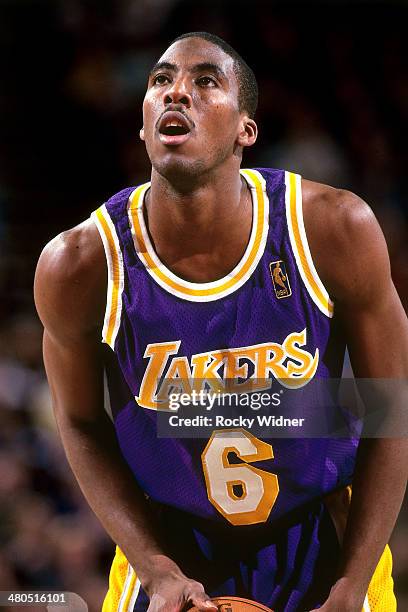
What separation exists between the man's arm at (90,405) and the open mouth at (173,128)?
0.27 meters

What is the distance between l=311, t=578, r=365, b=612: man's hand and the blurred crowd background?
1453 millimetres

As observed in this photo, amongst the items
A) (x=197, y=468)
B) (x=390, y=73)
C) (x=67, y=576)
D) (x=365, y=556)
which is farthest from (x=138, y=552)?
(x=390, y=73)

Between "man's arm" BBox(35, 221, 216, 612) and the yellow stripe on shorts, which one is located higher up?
"man's arm" BBox(35, 221, 216, 612)

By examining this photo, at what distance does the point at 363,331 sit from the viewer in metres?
2.00

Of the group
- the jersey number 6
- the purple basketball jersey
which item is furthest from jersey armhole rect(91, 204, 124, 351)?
the jersey number 6

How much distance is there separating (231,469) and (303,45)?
195cm

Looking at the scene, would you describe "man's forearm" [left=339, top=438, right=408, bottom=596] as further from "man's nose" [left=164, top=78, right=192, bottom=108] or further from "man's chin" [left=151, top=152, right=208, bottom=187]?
"man's nose" [left=164, top=78, right=192, bottom=108]

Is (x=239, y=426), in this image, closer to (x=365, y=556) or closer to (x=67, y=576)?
(x=365, y=556)

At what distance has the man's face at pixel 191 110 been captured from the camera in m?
1.91

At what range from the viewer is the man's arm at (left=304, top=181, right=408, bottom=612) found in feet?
6.43

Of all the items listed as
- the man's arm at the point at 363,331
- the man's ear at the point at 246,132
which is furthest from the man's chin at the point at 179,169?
the man's arm at the point at 363,331

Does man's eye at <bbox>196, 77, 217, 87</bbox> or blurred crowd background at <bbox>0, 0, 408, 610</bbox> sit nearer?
man's eye at <bbox>196, 77, 217, 87</bbox>

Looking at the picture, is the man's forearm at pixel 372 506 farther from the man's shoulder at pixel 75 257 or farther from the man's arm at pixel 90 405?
the man's shoulder at pixel 75 257

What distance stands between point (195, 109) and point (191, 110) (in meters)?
0.01
